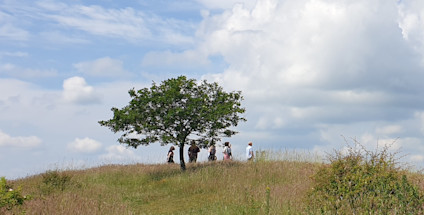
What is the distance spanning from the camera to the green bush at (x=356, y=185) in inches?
435

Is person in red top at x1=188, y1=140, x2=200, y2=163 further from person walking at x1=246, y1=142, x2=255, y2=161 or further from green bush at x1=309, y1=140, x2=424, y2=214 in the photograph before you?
green bush at x1=309, y1=140, x2=424, y2=214

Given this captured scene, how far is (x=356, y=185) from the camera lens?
12.2 m

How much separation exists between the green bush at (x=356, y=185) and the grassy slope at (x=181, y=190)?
0.87 metres

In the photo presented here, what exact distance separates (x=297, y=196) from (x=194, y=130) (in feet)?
34.1

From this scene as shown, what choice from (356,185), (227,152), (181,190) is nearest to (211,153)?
(227,152)

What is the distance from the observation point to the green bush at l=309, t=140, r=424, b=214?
11047mm

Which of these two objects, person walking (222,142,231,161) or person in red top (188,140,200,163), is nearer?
person in red top (188,140,200,163)

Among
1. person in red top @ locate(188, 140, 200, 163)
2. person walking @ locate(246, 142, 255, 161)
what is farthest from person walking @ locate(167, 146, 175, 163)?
person walking @ locate(246, 142, 255, 161)

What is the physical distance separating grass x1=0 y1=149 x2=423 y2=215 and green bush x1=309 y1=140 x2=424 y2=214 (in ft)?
2.49

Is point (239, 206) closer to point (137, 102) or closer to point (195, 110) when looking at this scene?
point (195, 110)

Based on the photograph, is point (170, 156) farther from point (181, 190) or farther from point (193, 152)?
point (181, 190)

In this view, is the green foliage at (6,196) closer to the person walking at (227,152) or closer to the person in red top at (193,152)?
the person in red top at (193,152)

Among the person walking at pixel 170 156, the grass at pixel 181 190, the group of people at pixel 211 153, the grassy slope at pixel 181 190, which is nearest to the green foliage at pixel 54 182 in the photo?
the grass at pixel 181 190

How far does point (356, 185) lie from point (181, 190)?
955 centimetres
